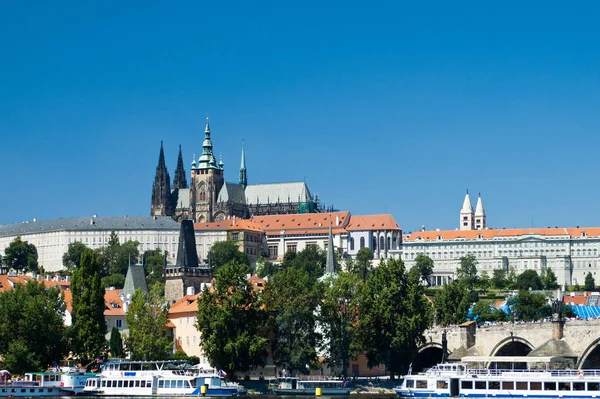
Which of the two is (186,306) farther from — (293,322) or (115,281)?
(115,281)

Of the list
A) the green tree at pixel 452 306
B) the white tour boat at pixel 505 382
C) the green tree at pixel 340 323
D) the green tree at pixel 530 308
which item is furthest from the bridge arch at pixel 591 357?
the green tree at pixel 530 308

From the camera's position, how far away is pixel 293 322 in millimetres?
95438

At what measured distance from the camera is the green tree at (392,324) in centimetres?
9569

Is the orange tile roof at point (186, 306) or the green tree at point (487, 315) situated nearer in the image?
the orange tile roof at point (186, 306)

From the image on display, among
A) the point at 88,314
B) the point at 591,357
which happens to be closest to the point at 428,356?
the point at 591,357

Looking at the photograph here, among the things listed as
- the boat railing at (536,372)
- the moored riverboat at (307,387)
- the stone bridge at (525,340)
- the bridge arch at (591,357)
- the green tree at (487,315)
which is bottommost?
the moored riverboat at (307,387)

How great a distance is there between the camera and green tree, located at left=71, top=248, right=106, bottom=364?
95500 millimetres

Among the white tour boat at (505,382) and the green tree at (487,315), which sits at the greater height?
the green tree at (487,315)

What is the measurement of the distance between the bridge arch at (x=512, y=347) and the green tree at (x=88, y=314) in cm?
3025

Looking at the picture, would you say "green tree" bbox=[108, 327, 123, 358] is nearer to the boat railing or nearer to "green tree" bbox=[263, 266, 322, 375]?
"green tree" bbox=[263, 266, 322, 375]

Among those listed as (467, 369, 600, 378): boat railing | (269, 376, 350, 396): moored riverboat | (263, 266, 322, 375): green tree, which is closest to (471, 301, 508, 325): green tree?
(263, 266, 322, 375): green tree

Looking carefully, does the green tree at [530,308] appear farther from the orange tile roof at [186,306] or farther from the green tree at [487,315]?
the orange tile roof at [186,306]

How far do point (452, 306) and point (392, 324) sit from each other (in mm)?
18404

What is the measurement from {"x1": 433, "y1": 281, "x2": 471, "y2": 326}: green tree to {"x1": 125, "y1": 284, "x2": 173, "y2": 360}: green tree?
25118 mm
